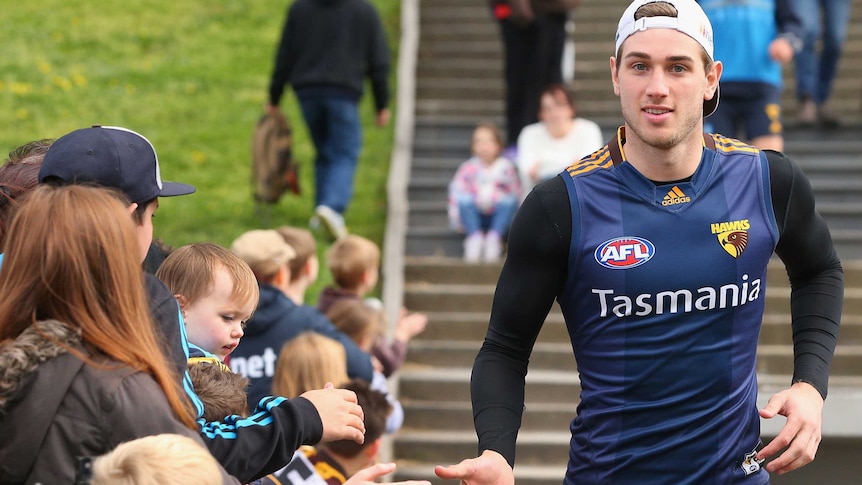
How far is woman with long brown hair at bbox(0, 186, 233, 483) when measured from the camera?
2559 millimetres

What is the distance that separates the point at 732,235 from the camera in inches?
135

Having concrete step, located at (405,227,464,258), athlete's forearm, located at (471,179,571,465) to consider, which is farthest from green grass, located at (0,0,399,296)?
athlete's forearm, located at (471,179,571,465)

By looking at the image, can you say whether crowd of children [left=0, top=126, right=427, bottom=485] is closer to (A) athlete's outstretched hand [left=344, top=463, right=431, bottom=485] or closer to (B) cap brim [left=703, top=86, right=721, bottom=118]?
(A) athlete's outstretched hand [left=344, top=463, right=431, bottom=485]

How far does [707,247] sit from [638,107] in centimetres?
43

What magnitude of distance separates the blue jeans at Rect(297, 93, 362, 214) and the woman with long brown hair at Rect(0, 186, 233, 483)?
7411 mm

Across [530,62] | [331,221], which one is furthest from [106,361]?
[530,62]

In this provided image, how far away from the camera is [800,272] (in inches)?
146

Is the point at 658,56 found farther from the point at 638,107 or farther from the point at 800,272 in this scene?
the point at 800,272

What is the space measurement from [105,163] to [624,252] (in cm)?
139

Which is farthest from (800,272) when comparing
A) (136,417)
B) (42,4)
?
(42,4)

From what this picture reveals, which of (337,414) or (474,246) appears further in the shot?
(474,246)

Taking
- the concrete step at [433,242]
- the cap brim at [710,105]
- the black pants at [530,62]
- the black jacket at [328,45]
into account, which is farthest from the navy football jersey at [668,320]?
the black pants at [530,62]

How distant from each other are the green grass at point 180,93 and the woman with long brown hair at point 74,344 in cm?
737

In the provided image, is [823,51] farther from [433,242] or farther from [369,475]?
[369,475]
